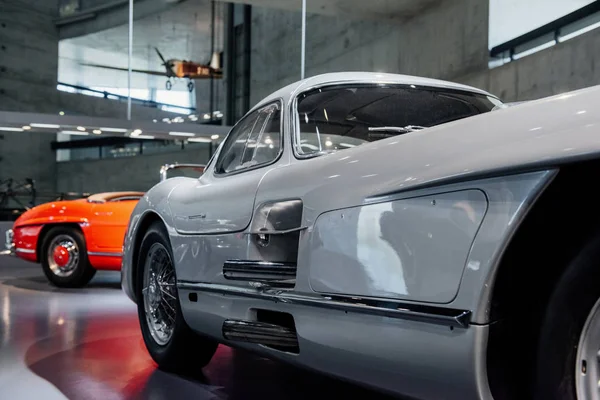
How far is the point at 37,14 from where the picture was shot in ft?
80.5

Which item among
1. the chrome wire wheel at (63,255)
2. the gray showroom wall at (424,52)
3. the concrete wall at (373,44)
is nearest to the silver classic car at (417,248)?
the chrome wire wheel at (63,255)

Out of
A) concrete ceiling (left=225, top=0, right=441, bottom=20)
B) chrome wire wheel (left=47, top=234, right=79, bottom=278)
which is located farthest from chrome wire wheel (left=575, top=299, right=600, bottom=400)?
concrete ceiling (left=225, top=0, right=441, bottom=20)

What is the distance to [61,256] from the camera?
332 inches

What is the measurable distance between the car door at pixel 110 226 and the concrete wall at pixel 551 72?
219 inches

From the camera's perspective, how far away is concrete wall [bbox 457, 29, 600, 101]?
→ 319 inches

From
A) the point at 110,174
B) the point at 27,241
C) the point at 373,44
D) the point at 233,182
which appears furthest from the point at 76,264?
the point at 110,174

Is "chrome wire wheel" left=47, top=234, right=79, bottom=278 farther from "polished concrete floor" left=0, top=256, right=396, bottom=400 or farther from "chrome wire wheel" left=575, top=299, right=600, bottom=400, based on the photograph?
"chrome wire wheel" left=575, top=299, right=600, bottom=400

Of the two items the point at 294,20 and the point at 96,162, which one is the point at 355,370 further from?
the point at 96,162

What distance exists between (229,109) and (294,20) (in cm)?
425

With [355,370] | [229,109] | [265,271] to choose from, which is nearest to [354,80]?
[265,271]

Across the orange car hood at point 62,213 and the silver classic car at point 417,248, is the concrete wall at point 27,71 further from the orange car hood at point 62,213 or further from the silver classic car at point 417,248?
the silver classic car at point 417,248

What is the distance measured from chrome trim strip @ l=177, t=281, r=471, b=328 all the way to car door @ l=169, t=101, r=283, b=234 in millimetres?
417

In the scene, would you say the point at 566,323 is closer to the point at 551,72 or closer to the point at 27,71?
the point at 551,72

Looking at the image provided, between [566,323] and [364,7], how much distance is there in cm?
1254
